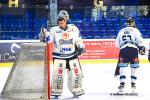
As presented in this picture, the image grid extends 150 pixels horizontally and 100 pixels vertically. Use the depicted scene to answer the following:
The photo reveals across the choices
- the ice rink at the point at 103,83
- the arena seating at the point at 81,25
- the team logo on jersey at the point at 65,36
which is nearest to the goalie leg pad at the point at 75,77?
the ice rink at the point at 103,83

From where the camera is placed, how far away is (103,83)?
8625 mm

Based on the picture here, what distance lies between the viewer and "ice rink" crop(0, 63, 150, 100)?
6988mm

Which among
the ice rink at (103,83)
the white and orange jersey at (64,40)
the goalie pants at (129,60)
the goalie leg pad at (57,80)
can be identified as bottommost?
the ice rink at (103,83)

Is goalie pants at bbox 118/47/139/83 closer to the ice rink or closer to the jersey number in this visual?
the jersey number

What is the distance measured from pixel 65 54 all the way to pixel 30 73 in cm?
110

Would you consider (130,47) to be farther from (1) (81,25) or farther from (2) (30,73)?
(1) (81,25)

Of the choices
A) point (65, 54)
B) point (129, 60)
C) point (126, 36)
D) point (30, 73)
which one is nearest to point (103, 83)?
point (129, 60)

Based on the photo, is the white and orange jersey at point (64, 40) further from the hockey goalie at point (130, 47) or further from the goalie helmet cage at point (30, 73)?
the goalie helmet cage at point (30, 73)

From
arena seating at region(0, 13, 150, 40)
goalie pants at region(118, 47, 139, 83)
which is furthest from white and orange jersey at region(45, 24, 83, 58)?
arena seating at region(0, 13, 150, 40)

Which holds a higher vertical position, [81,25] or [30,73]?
[81,25]

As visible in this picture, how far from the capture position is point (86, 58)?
12.8 meters

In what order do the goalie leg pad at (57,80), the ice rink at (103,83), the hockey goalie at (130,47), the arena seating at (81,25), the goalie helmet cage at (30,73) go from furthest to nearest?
the arena seating at (81,25)
the hockey goalie at (130,47)
the ice rink at (103,83)
the goalie leg pad at (57,80)
the goalie helmet cage at (30,73)

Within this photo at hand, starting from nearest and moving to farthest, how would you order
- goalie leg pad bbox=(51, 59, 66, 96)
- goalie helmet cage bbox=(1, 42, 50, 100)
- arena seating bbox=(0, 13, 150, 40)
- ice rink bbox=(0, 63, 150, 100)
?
goalie helmet cage bbox=(1, 42, 50, 100), goalie leg pad bbox=(51, 59, 66, 96), ice rink bbox=(0, 63, 150, 100), arena seating bbox=(0, 13, 150, 40)

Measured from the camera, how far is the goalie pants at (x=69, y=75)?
684 centimetres
